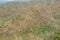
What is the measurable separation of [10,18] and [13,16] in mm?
188

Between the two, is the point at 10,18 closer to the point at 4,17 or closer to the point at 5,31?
the point at 4,17

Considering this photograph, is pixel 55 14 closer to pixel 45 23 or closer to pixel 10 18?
pixel 45 23

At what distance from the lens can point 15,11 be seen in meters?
8.91

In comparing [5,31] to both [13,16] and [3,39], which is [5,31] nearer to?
[3,39]

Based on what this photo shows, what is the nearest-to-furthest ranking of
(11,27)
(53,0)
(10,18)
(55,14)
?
(11,27) → (10,18) → (55,14) → (53,0)

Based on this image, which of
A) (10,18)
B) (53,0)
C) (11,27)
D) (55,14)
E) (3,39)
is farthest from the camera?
(53,0)

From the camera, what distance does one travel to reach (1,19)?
825 centimetres

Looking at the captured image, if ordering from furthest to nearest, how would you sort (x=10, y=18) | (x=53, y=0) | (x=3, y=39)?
(x=53, y=0) < (x=10, y=18) < (x=3, y=39)

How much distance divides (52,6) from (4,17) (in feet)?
7.63

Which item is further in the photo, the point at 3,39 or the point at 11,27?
the point at 11,27

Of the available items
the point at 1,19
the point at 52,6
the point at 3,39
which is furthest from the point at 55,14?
the point at 3,39

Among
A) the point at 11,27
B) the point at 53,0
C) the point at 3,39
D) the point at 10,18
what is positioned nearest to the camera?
the point at 3,39

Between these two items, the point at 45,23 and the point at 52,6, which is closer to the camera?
the point at 45,23

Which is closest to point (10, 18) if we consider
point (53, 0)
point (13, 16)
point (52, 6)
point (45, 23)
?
point (13, 16)
